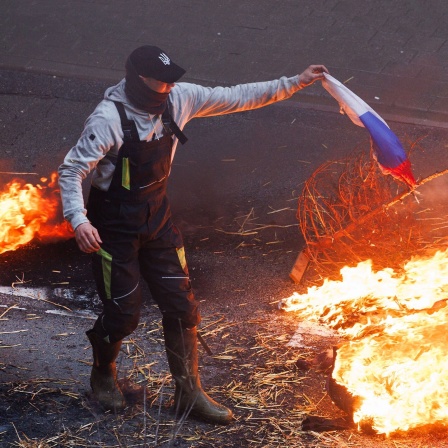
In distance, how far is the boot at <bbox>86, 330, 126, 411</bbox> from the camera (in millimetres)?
5023

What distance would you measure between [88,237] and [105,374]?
1117 mm

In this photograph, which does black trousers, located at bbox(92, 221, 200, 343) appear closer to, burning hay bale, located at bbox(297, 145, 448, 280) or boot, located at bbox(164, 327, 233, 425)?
boot, located at bbox(164, 327, 233, 425)

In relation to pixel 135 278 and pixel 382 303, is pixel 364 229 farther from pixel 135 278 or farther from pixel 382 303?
pixel 135 278

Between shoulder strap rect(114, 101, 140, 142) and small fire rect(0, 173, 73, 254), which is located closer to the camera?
shoulder strap rect(114, 101, 140, 142)

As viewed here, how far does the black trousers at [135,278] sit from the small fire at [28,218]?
2672 millimetres

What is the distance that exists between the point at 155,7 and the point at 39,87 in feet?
8.30

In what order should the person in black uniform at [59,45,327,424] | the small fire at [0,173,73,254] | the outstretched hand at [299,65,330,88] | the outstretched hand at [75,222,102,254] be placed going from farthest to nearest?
1. the small fire at [0,173,73,254]
2. the outstretched hand at [299,65,330,88]
3. the person in black uniform at [59,45,327,424]
4. the outstretched hand at [75,222,102,254]

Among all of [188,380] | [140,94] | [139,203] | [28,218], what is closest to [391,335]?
[188,380]

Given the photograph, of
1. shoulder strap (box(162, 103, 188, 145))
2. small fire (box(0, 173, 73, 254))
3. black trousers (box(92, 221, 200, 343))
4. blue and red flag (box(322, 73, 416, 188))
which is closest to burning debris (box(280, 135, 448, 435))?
blue and red flag (box(322, 73, 416, 188))

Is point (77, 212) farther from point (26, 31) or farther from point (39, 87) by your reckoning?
point (26, 31)

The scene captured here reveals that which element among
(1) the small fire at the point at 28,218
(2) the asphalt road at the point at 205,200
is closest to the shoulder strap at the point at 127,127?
(2) the asphalt road at the point at 205,200

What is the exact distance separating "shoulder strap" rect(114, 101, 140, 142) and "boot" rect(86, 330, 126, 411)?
1.19 metres

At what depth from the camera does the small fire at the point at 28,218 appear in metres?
7.37

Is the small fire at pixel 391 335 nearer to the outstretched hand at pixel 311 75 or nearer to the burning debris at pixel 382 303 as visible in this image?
the burning debris at pixel 382 303
